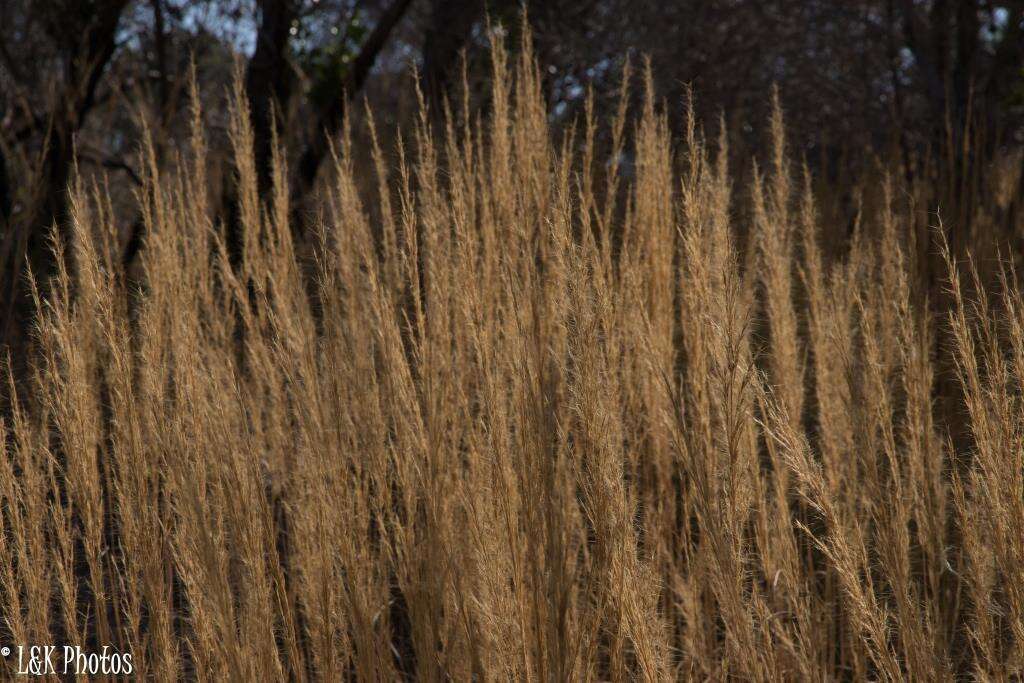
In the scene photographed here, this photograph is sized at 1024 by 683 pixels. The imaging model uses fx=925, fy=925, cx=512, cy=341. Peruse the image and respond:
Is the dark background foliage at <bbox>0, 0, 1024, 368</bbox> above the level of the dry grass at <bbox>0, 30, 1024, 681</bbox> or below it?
above

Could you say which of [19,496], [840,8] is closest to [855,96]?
[840,8]

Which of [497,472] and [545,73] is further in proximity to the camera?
[545,73]

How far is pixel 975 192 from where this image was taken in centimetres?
367

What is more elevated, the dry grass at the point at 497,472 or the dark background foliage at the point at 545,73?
the dark background foliage at the point at 545,73

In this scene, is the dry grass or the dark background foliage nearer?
the dry grass

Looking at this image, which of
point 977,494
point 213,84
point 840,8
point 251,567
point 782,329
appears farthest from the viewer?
point 213,84

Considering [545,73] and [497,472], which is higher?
[545,73]

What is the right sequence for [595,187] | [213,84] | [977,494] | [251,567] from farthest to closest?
[213,84] → [595,187] → [251,567] → [977,494]

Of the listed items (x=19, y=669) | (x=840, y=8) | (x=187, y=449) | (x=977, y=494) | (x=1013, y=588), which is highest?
(x=840, y=8)

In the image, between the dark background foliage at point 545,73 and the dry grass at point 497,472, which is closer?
the dry grass at point 497,472

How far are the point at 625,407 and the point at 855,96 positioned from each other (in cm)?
484

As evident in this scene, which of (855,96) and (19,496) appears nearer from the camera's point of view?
(19,496)

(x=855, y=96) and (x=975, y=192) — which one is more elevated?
(x=855, y=96)

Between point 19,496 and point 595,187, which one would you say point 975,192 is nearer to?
point 595,187
